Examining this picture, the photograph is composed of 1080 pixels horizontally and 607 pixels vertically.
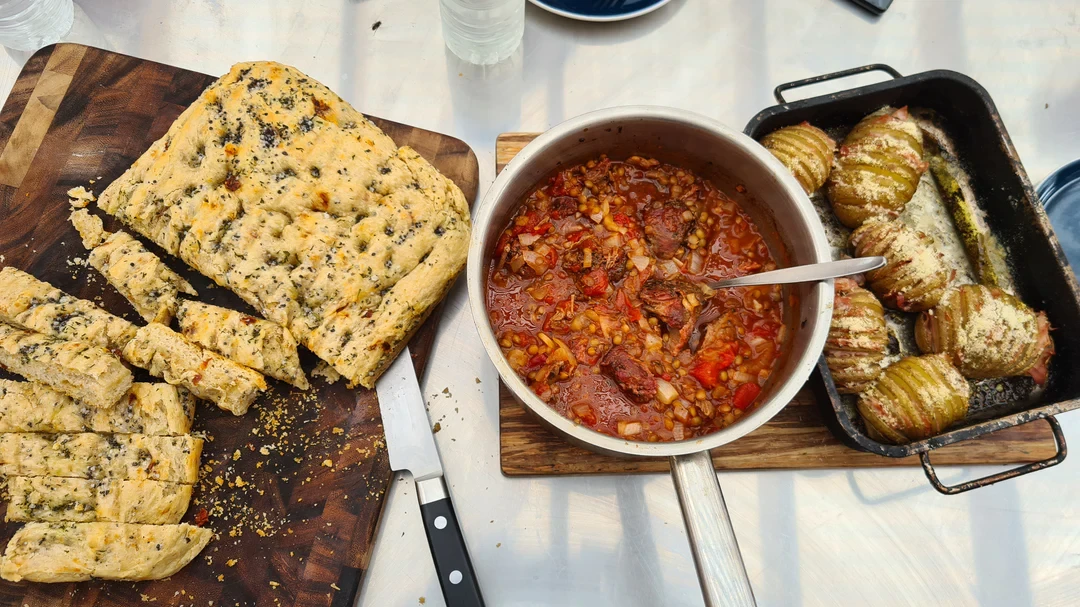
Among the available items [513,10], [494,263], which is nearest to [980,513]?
[494,263]

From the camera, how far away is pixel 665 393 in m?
1.93

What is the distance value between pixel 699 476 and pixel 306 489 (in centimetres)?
142

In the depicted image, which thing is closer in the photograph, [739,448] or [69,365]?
[69,365]

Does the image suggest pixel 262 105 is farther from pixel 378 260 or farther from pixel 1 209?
pixel 1 209

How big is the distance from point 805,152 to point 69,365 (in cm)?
263

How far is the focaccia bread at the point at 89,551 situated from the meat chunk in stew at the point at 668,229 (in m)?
1.85

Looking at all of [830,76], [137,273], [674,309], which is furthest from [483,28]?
[137,273]

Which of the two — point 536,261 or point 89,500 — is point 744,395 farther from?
point 89,500

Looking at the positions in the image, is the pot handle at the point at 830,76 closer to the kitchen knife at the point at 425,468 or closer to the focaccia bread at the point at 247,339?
the kitchen knife at the point at 425,468

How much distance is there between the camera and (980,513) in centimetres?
249

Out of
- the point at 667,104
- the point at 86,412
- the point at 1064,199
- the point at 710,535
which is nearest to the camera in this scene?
the point at 710,535

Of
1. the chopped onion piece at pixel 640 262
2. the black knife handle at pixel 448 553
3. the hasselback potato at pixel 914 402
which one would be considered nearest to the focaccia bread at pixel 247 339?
the black knife handle at pixel 448 553

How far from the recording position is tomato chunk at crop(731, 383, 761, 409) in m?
1.95

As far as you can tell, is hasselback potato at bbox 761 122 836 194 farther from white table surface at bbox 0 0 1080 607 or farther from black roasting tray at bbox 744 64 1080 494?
white table surface at bbox 0 0 1080 607
